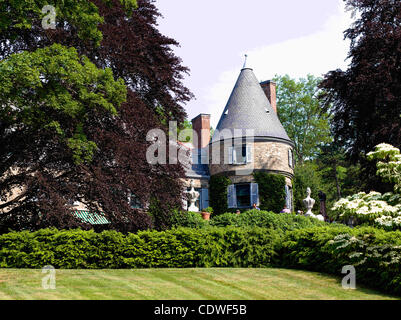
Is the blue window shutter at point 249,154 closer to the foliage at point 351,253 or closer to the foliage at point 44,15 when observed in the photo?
the foliage at point 351,253

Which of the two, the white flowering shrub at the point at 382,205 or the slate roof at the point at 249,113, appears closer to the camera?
the white flowering shrub at the point at 382,205

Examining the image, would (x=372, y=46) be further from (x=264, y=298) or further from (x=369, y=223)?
(x=264, y=298)

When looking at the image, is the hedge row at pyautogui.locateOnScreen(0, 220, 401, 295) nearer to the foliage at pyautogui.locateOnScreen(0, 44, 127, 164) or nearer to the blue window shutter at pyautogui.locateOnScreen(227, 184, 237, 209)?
the foliage at pyautogui.locateOnScreen(0, 44, 127, 164)

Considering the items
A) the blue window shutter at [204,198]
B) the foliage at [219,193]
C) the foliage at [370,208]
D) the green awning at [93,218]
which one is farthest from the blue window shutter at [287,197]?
the foliage at [370,208]

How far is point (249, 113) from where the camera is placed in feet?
111

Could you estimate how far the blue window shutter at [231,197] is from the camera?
32.8 metres

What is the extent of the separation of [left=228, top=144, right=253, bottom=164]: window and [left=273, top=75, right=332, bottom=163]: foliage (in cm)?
2004

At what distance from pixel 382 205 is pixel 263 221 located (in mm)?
5754

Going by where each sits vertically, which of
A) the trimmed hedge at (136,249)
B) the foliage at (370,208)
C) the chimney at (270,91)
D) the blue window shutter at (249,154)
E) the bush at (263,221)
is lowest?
the trimmed hedge at (136,249)

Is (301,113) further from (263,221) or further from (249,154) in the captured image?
(263,221)

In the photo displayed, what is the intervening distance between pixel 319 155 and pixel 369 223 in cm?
4070

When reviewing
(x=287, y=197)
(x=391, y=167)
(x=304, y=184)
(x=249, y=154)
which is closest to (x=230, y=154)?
(x=249, y=154)

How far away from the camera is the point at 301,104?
2032 inches

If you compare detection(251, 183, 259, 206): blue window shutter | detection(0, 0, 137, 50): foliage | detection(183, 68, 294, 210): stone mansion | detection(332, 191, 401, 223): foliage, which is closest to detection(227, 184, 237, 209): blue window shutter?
detection(183, 68, 294, 210): stone mansion
